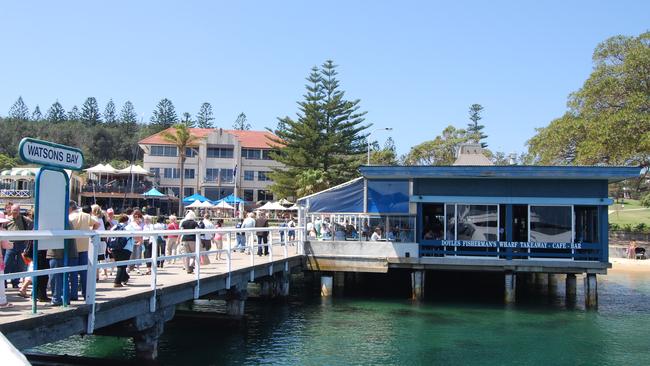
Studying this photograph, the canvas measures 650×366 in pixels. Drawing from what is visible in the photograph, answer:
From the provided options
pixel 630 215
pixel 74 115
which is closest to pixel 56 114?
pixel 74 115

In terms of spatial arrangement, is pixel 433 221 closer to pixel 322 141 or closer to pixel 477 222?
pixel 477 222

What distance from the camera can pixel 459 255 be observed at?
23.1m

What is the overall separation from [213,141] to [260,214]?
5013cm

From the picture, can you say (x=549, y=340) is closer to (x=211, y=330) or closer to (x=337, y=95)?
(x=211, y=330)

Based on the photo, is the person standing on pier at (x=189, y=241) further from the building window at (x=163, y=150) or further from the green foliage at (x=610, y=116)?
the building window at (x=163, y=150)

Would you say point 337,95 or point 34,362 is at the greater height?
point 337,95

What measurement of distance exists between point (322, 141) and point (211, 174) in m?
19.4

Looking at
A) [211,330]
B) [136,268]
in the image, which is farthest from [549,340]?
[136,268]

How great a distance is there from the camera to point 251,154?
74.3 meters

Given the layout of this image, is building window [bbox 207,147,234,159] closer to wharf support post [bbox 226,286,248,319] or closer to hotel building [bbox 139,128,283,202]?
hotel building [bbox 139,128,283,202]

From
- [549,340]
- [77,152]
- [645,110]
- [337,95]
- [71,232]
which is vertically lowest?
[549,340]

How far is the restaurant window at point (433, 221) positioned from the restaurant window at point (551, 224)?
3210 mm

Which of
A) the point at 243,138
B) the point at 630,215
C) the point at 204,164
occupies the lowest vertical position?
the point at 630,215

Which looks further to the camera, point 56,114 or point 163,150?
point 56,114
